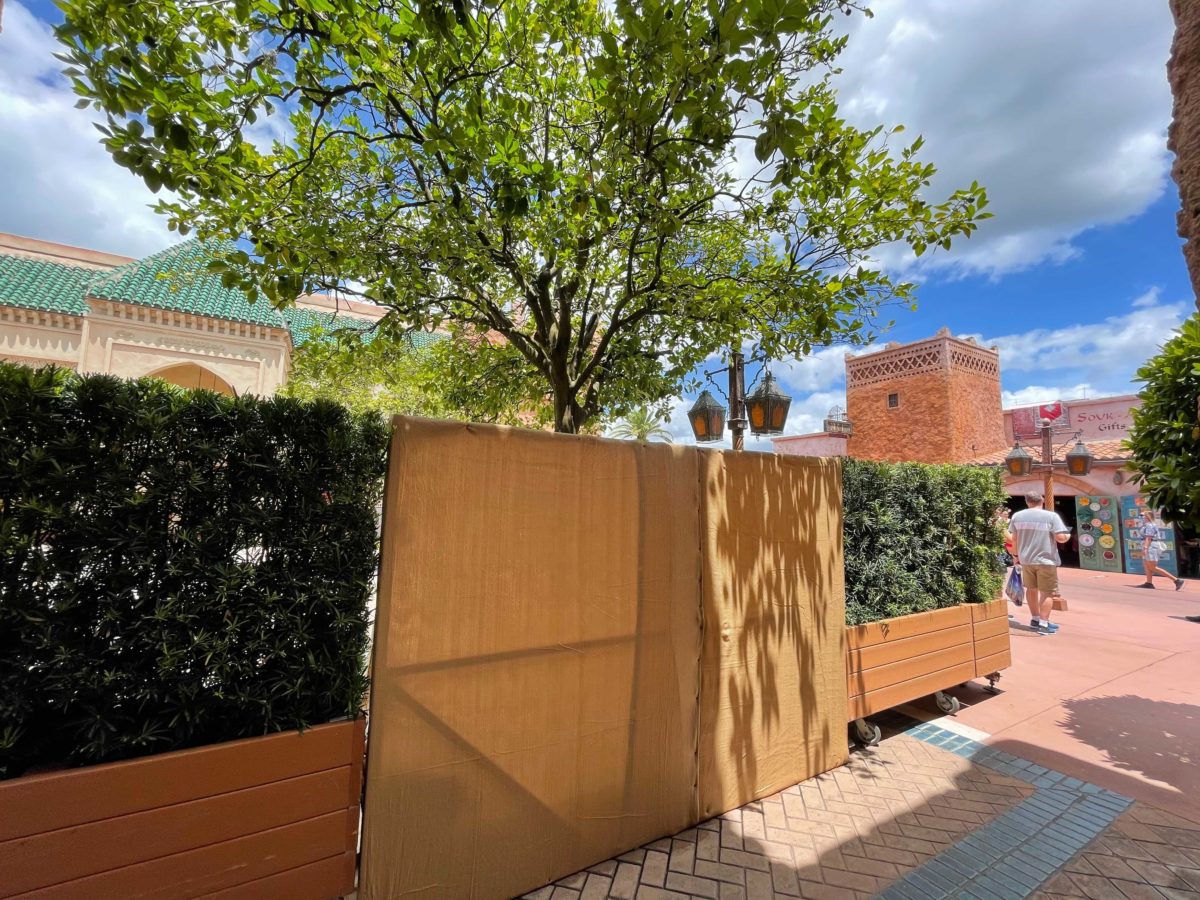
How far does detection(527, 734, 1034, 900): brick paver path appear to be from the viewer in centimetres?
266

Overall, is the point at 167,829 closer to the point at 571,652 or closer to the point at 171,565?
the point at 171,565

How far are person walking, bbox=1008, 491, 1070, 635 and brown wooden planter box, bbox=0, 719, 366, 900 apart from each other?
8981mm

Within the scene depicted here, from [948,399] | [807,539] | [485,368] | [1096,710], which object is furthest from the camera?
[948,399]

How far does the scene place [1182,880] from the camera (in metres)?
2.74

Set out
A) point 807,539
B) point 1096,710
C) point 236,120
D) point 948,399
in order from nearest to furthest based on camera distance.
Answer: point 236,120 → point 807,539 → point 1096,710 → point 948,399

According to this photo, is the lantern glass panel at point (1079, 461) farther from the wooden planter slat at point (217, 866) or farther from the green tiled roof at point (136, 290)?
the wooden planter slat at point (217, 866)

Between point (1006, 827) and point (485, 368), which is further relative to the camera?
point (485, 368)

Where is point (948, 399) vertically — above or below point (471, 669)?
above

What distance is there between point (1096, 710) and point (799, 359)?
173 inches

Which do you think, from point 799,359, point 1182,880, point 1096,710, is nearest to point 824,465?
point 799,359

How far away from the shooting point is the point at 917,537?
190 inches

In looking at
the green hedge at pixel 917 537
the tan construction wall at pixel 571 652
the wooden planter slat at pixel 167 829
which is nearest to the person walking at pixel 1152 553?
the green hedge at pixel 917 537

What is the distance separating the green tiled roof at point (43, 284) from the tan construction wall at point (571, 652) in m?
16.4

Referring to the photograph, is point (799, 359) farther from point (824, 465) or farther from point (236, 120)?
A: point (236, 120)
